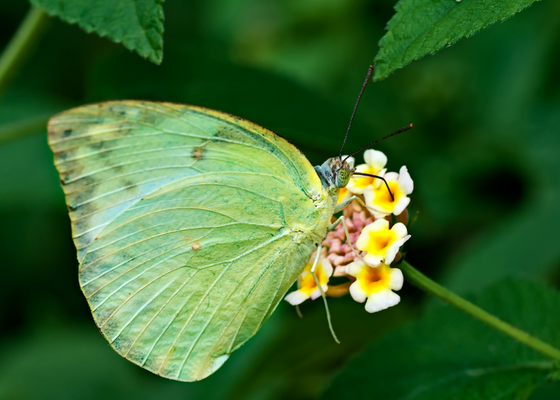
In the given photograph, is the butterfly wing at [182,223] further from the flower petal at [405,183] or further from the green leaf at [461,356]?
the green leaf at [461,356]

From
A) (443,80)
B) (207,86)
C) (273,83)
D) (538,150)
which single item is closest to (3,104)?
(207,86)

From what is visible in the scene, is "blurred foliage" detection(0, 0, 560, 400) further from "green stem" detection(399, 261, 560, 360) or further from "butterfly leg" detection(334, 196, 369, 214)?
"green stem" detection(399, 261, 560, 360)

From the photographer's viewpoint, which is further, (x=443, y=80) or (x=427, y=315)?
(x=443, y=80)

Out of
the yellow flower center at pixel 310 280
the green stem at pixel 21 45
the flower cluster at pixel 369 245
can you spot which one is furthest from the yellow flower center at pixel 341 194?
the green stem at pixel 21 45

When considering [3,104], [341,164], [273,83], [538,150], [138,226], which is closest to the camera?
[341,164]

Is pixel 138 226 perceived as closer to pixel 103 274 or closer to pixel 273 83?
pixel 103 274

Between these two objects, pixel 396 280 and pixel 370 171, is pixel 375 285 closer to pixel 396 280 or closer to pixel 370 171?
pixel 396 280
